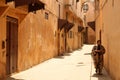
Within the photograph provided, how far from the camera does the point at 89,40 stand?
61.1m

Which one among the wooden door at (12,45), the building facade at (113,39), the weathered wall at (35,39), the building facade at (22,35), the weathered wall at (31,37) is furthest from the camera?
the weathered wall at (35,39)

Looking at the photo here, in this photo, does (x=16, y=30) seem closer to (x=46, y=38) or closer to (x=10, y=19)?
(x=10, y=19)

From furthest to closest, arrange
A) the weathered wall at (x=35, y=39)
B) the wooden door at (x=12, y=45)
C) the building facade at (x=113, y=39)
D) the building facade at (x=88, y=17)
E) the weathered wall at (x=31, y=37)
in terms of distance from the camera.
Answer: the building facade at (x=88, y=17)
the weathered wall at (x=35, y=39)
the wooden door at (x=12, y=45)
the weathered wall at (x=31, y=37)
the building facade at (x=113, y=39)

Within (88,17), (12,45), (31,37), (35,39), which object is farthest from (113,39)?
(88,17)

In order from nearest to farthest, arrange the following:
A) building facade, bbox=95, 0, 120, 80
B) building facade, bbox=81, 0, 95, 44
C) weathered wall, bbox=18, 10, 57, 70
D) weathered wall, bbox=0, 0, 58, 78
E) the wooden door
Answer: building facade, bbox=95, 0, 120, 80
weathered wall, bbox=0, 0, 58, 78
the wooden door
weathered wall, bbox=18, 10, 57, 70
building facade, bbox=81, 0, 95, 44

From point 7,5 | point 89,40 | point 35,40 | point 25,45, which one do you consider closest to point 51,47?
point 35,40

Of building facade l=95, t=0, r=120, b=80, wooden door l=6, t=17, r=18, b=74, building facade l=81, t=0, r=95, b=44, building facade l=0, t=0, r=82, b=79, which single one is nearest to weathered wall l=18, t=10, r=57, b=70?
building facade l=0, t=0, r=82, b=79

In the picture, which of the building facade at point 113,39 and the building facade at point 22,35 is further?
the building facade at point 22,35

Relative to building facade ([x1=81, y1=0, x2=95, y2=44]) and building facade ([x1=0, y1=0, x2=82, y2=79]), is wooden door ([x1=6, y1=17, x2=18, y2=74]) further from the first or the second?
building facade ([x1=81, y1=0, x2=95, y2=44])

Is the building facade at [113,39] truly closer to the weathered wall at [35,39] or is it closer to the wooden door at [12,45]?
the weathered wall at [35,39]

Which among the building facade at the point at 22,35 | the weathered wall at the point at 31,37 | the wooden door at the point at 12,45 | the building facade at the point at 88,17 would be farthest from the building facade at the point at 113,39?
the building facade at the point at 88,17

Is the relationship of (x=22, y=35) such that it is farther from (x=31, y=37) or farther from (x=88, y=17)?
(x=88, y=17)

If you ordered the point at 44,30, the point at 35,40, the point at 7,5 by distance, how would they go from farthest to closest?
the point at 44,30
the point at 35,40
the point at 7,5

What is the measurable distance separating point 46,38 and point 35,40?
406cm
